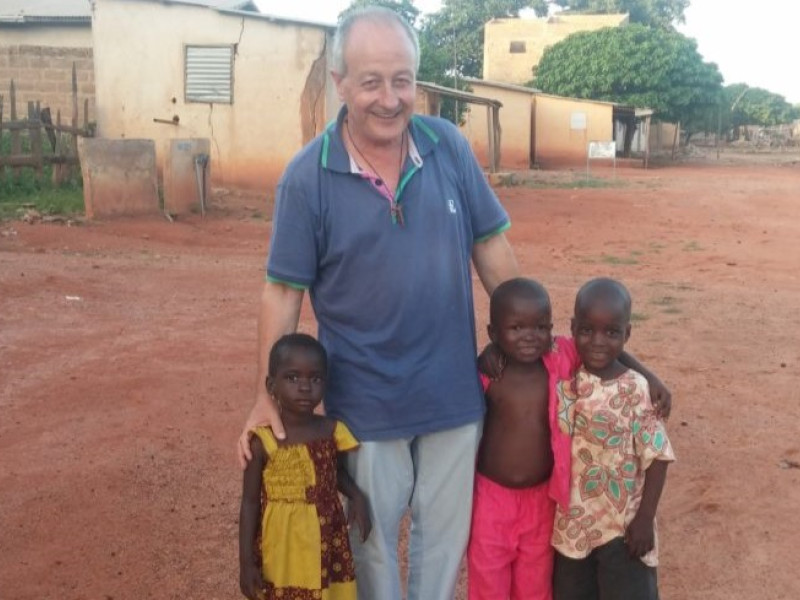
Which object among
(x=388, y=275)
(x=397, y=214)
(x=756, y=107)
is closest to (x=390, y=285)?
(x=388, y=275)

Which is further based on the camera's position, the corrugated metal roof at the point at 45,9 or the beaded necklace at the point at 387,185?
the corrugated metal roof at the point at 45,9

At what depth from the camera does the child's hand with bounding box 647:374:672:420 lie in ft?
7.54

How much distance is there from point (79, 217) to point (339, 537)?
10087mm

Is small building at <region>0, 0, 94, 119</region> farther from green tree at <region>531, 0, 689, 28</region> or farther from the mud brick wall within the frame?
green tree at <region>531, 0, 689, 28</region>

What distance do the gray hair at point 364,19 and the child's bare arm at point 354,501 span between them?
991 mm

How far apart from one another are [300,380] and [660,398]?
0.90 metres

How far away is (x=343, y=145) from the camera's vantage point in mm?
2252

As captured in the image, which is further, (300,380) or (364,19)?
(300,380)

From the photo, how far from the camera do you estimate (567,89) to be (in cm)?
3112

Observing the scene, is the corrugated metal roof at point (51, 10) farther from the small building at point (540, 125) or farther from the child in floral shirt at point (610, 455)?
the child in floral shirt at point (610, 455)

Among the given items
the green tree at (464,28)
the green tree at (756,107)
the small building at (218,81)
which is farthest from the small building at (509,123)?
the green tree at (756,107)

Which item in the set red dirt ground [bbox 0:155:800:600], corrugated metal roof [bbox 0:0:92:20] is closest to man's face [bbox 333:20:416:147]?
red dirt ground [bbox 0:155:800:600]

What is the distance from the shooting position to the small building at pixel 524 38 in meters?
34.6

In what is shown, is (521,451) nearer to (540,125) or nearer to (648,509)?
(648,509)
